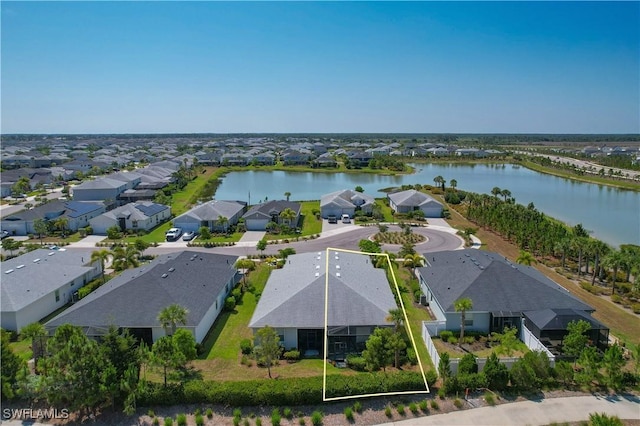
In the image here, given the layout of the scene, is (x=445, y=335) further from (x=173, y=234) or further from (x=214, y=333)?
(x=173, y=234)

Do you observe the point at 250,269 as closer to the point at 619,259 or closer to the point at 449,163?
the point at 619,259

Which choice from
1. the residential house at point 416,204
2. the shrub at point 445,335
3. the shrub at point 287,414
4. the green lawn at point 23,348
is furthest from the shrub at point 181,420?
the residential house at point 416,204

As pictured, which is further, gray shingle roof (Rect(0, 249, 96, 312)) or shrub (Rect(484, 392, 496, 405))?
gray shingle roof (Rect(0, 249, 96, 312))

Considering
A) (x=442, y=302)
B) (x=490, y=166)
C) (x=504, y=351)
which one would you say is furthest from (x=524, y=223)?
(x=490, y=166)

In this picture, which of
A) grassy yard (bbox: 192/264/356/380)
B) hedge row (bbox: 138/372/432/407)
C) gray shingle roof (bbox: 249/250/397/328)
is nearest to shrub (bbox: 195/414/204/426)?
hedge row (bbox: 138/372/432/407)

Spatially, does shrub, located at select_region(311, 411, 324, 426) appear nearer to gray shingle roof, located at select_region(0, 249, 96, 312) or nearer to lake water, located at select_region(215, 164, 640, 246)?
gray shingle roof, located at select_region(0, 249, 96, 312)

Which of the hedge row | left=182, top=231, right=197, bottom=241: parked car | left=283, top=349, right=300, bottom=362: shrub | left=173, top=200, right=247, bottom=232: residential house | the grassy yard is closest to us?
the hedge row
